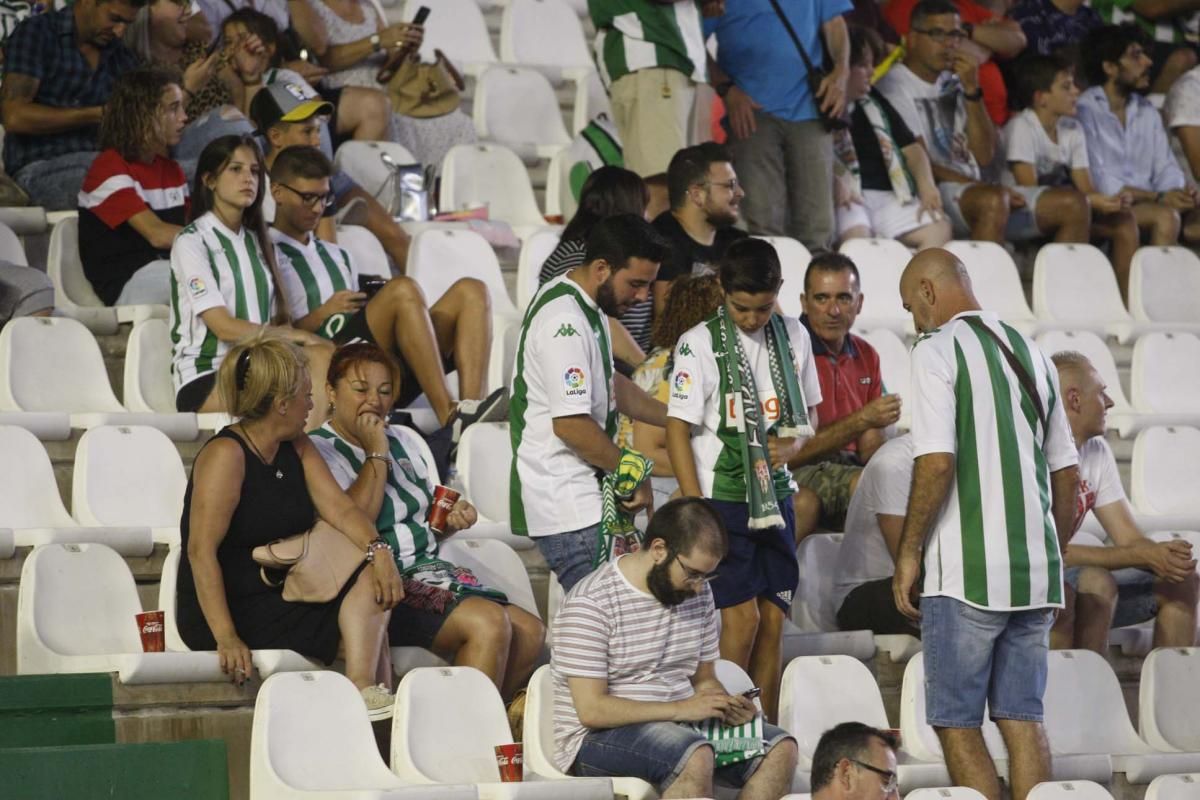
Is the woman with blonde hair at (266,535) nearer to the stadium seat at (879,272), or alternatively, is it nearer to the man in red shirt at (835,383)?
the man in red shirt at (835,383)

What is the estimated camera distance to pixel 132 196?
6395 mm

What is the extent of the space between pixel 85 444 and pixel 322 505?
2.71 ft

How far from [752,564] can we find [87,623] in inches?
61.3

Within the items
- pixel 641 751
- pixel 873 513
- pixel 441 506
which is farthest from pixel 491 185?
pixel 641 751

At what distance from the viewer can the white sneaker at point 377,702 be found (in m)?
4.71

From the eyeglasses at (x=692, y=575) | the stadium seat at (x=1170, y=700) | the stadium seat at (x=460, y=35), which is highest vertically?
the stadium seat at (x=460, y=35)

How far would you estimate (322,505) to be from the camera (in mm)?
4965

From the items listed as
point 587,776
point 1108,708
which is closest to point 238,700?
point 587,776

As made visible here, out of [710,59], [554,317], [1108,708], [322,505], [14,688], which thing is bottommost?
[1108,708]

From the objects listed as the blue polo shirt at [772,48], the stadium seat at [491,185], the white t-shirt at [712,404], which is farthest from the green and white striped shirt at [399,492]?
the blue polo shirt at [772,48]

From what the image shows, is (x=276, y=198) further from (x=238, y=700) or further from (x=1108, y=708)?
(x=1108, y=708)

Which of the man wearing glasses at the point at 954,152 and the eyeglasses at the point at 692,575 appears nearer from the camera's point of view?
the eyeglasses at the point at 692,575

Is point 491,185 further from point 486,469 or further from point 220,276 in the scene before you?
point 486,469

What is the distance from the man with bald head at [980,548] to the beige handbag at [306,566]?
1.24 m
